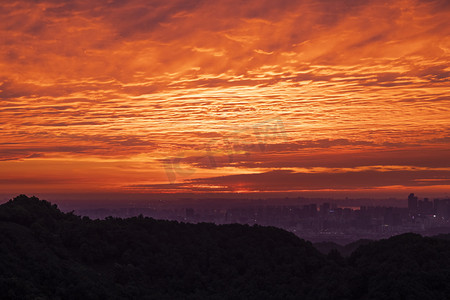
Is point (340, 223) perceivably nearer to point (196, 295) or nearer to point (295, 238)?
point (295, 238)

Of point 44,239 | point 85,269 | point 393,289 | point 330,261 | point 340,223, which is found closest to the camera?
point 393,289

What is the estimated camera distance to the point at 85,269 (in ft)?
144

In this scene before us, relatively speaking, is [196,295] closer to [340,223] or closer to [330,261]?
[330,261]

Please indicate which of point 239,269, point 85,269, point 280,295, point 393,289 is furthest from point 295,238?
point 85,269

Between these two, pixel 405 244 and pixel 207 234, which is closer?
pixel 405 244

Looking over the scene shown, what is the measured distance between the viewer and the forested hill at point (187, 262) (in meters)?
40.6

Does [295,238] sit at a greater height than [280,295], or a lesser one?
greater

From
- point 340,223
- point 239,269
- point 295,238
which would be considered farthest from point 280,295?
point 340,223

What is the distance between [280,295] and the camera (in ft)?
145

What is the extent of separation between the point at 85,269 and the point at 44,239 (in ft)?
22.6

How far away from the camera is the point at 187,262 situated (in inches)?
1957

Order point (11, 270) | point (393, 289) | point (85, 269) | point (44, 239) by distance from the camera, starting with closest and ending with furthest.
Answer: point (11, 270) < point (393, 289) < point (85, 269) < point (44, 239)

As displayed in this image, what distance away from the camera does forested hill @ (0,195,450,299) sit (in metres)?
40.6

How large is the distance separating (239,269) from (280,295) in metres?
6.71
